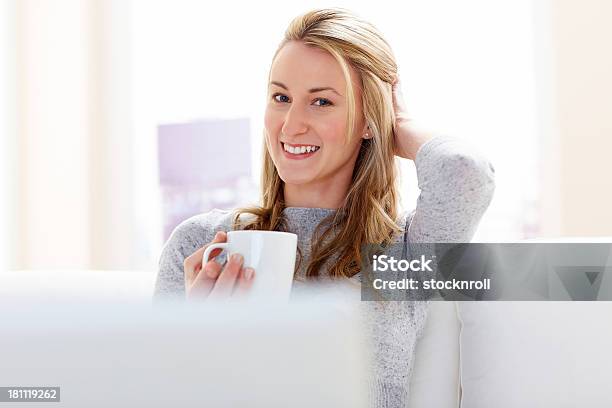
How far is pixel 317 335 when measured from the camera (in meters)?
0.36

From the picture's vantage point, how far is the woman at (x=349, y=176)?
124cm

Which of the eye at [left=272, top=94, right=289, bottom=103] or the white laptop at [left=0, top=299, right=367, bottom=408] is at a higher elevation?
the eye at [left=272, top=94, right=289, bottom=103]

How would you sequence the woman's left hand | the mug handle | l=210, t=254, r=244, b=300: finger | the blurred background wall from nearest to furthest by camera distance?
1. l=210, t=254, r=244, b=300: finger
2. the mug handle
3. the woman's left hand
4. the blurred background wall

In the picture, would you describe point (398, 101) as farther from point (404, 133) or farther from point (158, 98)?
point (158, 98)

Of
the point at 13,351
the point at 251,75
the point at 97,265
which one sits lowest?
the point at 97,265

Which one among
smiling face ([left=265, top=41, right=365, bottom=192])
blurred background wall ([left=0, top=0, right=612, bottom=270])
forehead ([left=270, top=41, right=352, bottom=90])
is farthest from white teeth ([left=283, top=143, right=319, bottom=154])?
blurred background wall ([left=0, top=0, right=612, bottom=270])

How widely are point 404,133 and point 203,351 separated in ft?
3.46

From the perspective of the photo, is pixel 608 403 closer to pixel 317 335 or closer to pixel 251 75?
pixel 317 335

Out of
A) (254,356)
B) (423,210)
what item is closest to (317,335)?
(254,356)

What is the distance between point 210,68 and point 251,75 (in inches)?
8.8

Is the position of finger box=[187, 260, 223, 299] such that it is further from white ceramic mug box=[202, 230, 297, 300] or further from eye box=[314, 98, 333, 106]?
eye box=[314, 98, 333, 106]

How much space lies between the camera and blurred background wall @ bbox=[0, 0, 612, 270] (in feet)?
10.2

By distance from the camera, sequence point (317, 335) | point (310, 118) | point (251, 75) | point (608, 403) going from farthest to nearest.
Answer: point (251, 75) → point (310, 118) → point (608, 403) → point (317, 335)

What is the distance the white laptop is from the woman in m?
0.88
